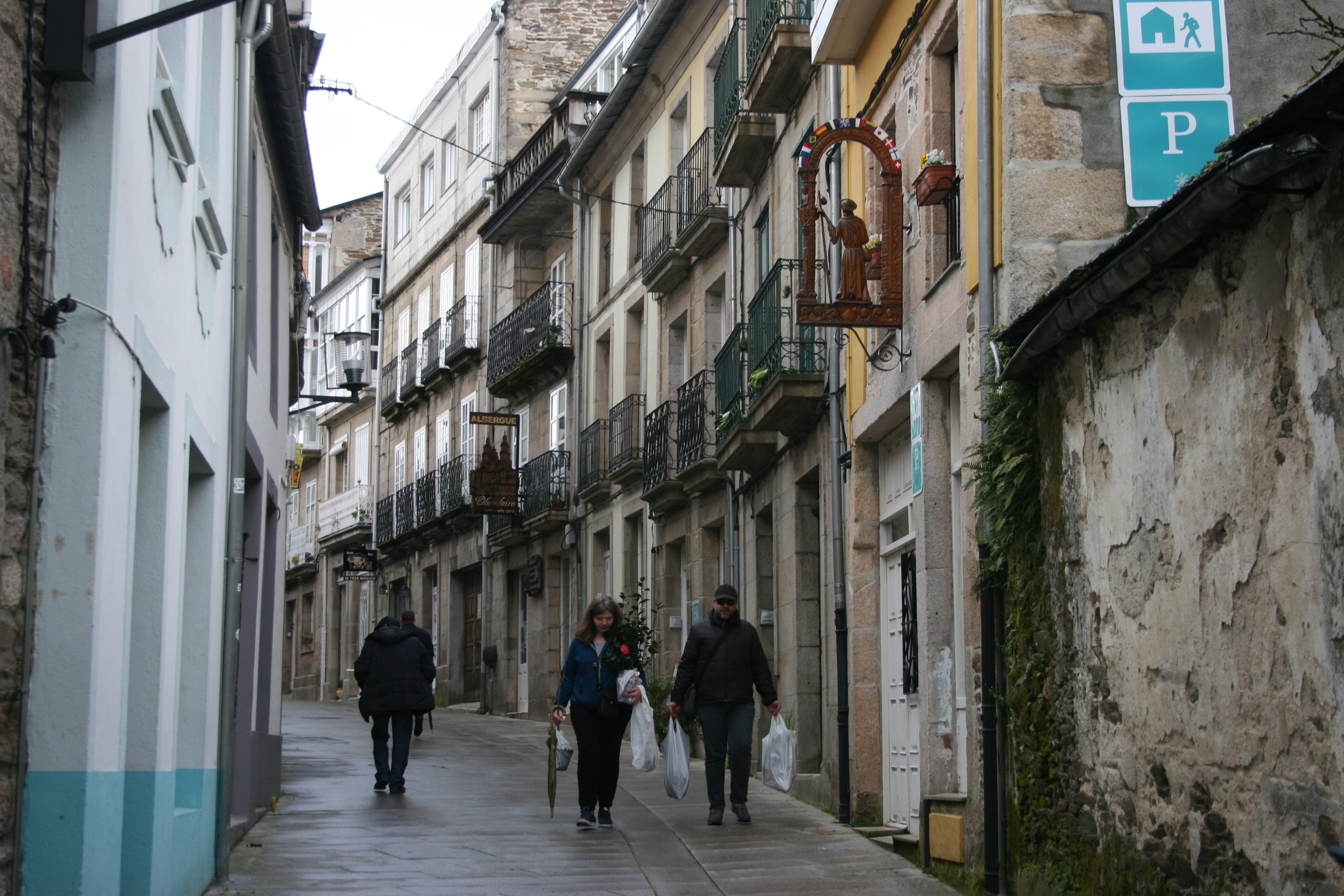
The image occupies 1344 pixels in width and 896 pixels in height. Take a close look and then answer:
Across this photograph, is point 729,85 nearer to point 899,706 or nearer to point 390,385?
point 899,706

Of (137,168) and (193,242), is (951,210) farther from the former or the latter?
(137,168)

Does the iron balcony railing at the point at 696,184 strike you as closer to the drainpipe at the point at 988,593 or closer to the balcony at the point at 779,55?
the balcony at the point at 779,55

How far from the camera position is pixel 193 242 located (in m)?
8.49

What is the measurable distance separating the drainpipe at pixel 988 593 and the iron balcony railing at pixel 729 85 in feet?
26.4

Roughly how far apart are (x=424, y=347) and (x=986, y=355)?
2787 cm

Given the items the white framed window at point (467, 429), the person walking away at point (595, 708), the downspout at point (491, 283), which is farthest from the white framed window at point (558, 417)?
the person walking away at point (595, 708)

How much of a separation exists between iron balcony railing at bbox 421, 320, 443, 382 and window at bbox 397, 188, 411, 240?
3911 millimetres

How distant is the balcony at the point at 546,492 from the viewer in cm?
2684

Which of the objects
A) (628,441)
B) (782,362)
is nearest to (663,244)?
(628,441)

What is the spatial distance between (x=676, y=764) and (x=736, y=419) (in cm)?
565

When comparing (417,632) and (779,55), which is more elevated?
(779,55)

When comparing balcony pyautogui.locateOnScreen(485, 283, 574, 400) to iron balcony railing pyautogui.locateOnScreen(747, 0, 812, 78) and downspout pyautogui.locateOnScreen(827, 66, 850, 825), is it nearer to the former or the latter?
iron balcony railing pyautogui.locateOnScreen(747, 0, 812, 78)

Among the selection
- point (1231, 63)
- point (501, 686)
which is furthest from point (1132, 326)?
point (501, 686)

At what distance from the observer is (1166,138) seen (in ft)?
28.8
